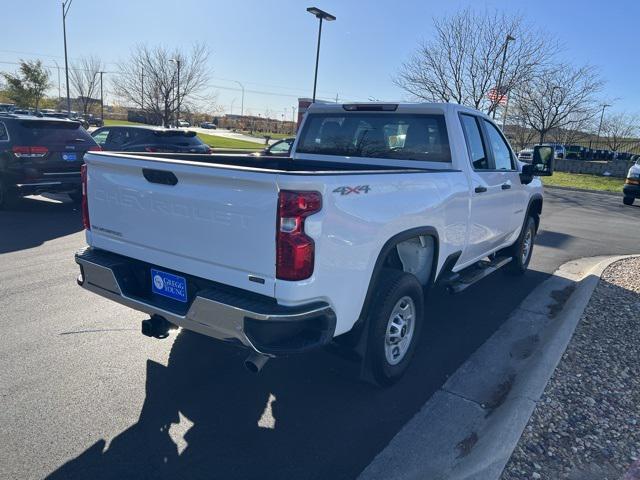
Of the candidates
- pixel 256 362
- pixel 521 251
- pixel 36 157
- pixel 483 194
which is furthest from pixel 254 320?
pixel 36 157

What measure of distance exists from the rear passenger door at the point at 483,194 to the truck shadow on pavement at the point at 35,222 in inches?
237

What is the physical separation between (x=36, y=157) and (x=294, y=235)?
842cm

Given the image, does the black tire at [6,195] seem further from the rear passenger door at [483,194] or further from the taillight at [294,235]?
the taillight at [294,235]

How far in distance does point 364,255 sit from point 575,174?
31.1 metres

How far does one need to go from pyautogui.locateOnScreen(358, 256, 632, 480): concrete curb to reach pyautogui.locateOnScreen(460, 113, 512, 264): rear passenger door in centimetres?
88

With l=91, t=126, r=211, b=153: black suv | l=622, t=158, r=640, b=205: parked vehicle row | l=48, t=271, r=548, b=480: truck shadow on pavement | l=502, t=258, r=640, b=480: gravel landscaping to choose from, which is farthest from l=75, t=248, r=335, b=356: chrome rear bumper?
l=622, t=158, r=640, b=205: parked vehicle row

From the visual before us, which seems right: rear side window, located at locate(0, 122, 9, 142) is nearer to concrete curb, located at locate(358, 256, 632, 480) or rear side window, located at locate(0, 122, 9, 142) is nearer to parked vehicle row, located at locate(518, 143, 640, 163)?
concrete curb, located at locate(358, 256, 632, 480)

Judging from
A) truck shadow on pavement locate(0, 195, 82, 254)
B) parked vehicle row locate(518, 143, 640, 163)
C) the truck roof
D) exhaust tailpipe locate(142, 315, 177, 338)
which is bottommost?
truck shadow on pavement locate(0, 195, 82, 254)

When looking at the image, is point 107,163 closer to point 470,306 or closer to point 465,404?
point 465,404

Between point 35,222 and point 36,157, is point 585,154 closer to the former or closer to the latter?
point 36,157

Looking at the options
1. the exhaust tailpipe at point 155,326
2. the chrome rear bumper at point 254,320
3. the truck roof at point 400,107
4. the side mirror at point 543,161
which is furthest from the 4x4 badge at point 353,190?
the side mirror at point 543,161

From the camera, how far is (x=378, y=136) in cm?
475

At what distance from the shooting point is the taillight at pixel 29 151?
8.97m

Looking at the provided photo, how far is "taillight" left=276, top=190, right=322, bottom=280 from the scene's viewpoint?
8.36 ft
